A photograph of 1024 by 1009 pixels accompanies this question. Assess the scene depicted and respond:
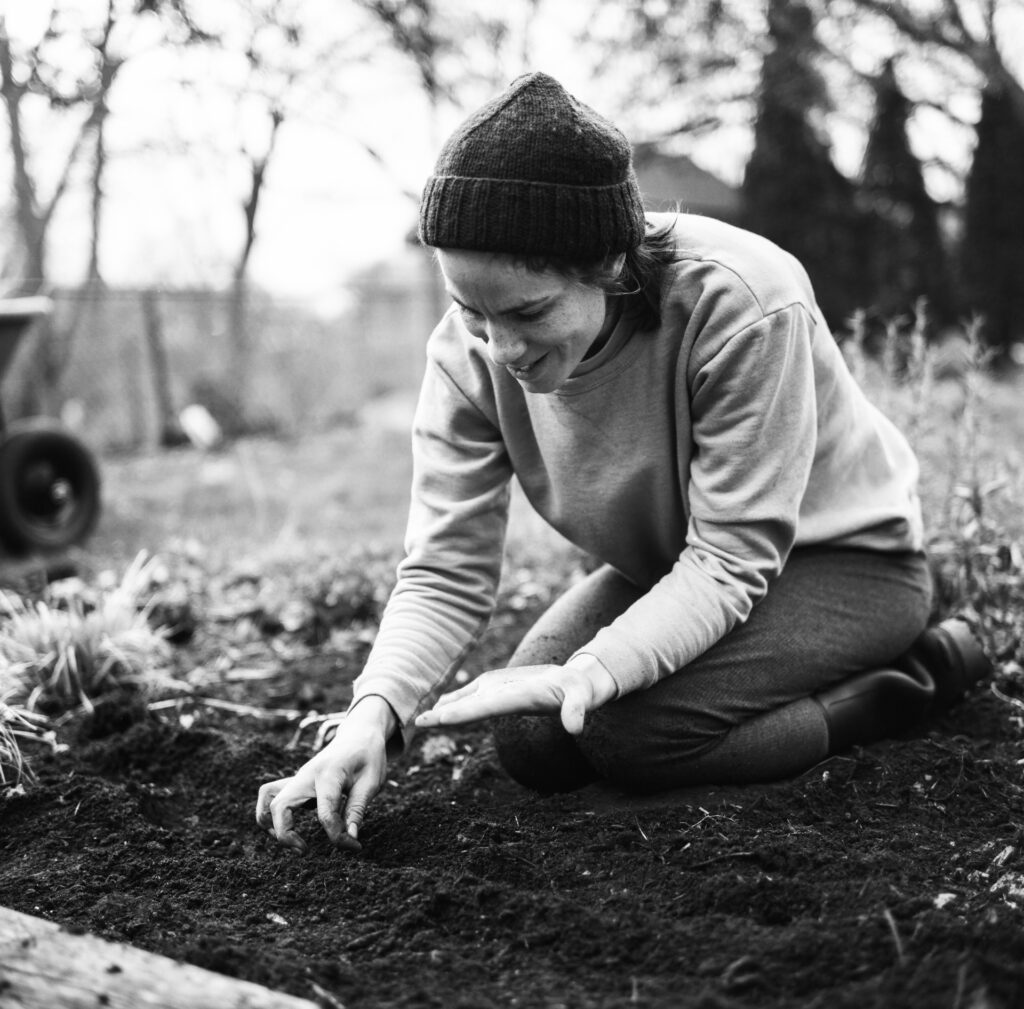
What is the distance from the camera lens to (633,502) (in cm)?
212

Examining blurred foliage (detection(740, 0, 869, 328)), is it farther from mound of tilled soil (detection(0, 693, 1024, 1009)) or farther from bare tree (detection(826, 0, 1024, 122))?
mound of tilled soil (detection(0, 693, 1024, 1009))

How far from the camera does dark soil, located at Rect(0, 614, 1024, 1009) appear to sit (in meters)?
1.42

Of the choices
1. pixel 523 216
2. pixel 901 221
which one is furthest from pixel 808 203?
pixel 523 216

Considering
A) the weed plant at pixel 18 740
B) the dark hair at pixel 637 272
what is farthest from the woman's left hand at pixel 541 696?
the weed plant at pixel 18 740

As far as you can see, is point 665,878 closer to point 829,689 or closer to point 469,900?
point 469,900

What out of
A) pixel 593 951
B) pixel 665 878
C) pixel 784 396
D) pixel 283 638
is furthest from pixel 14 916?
pixel 283 638

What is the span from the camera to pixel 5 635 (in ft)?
9.43

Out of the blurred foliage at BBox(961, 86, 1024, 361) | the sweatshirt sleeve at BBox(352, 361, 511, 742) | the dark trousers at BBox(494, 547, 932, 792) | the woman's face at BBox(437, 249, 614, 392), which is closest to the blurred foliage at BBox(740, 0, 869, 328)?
the blurred foliage at BBox(961, 86, 1024, 361)

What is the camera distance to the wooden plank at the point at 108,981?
1315 mm

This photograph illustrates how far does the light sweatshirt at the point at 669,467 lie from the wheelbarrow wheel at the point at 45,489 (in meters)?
3.33

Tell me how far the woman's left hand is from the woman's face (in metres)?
0.48

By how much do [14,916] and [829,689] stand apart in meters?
1.48

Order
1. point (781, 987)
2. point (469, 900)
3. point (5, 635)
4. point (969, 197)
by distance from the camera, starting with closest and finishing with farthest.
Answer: point (781, 987) → point (469, 900) → point (5, 635) → point (969, 197)

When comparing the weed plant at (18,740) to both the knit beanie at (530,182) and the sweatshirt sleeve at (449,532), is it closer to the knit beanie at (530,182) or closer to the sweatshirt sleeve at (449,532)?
the sweatshirt sleeve at (449,532)
